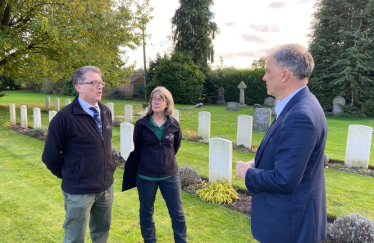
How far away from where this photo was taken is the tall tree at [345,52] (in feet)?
69.4

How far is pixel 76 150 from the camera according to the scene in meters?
2.62

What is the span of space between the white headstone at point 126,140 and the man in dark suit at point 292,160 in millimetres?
5473

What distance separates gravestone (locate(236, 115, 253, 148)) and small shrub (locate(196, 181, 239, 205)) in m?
4.11

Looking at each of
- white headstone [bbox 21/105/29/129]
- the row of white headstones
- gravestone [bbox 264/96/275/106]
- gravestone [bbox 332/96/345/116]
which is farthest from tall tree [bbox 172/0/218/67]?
the row of white headstones

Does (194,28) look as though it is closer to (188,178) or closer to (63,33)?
(63,33)

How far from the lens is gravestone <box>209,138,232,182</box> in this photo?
5.13 meters

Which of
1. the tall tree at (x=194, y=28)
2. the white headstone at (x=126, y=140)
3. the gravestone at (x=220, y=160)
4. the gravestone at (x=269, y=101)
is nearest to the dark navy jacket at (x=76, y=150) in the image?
the gravestone at (x=220, y=160)

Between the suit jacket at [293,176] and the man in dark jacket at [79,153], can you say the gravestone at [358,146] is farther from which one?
the man in dark jacket at [79,153]

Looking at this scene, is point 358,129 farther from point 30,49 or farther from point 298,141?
point 30,49

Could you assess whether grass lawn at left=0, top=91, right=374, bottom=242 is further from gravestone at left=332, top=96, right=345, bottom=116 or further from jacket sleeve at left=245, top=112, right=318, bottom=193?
gravestone at left=332, top=96, right=345, bottom=116

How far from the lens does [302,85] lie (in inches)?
71.1

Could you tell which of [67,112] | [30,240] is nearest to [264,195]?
[67,112]

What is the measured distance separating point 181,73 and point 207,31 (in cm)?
728

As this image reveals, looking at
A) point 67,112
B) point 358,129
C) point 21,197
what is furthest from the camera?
point 358,129
